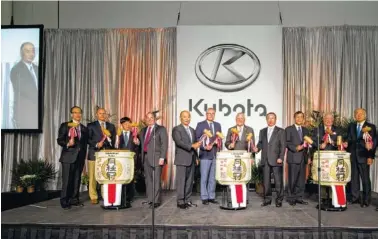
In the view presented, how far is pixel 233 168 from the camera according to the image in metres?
5.32

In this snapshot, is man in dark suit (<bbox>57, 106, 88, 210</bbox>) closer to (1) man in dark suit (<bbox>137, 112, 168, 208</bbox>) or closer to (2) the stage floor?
(2) the stage floor

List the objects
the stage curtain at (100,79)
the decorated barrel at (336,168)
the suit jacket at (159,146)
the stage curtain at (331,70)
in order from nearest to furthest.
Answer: the decorated barrel at (336,168) < the suit jacket at (159,146) < the stage curtain at (331,70) < the stage curtain at (100,79)

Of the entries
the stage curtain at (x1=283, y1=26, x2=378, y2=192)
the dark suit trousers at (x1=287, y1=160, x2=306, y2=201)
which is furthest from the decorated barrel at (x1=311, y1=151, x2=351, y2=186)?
the stage curtain at (x1=283, y1=26, x2=378, y2=192)

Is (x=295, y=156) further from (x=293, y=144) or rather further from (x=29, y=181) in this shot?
(x=29, y=181)

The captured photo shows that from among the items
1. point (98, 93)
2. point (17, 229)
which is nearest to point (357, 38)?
point (98, 93)

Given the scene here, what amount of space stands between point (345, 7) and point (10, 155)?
805 centimetres

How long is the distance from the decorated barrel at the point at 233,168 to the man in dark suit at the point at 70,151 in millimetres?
2024

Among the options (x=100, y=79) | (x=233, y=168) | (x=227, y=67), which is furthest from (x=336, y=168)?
(x=100, y=79)

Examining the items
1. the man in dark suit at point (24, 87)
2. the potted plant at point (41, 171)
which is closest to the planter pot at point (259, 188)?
the potted plant at point (41, 171)

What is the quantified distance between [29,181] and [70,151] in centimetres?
268

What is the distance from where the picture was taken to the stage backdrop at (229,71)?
8.35 metres

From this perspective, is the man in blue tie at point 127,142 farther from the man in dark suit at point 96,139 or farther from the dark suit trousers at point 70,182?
the dark suit trousers at point 70,182

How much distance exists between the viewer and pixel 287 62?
8.72 m

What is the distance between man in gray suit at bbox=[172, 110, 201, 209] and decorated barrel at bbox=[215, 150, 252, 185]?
54cm
